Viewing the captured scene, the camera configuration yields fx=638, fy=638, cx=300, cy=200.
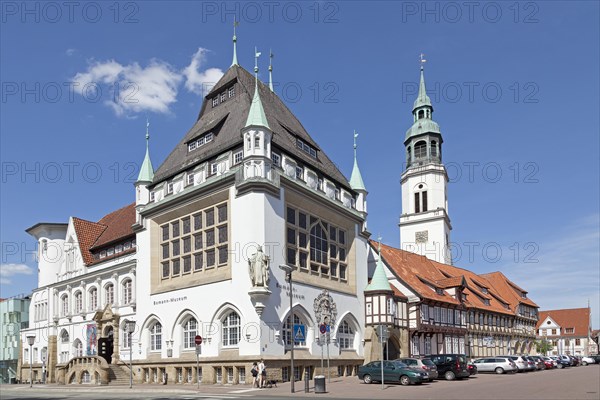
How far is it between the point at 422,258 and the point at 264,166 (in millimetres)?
33776

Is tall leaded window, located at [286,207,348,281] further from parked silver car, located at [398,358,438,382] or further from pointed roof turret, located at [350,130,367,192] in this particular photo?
parked silver car, located at [398,358,438,382]

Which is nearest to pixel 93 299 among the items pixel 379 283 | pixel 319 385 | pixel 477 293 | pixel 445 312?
pixel 379 283

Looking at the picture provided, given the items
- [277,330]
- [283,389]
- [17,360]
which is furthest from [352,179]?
[17,360]

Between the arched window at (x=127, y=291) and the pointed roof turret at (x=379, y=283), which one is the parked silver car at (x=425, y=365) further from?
the arched window at (x=127, y=291)

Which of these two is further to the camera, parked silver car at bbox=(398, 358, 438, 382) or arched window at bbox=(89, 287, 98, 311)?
arched window at bbox=(89, 287, 98, 311)

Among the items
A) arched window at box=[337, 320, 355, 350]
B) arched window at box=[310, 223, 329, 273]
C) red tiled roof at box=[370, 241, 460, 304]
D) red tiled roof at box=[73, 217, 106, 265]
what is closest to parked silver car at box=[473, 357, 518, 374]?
red tiled roof at box=[370, 241, 460, 304]

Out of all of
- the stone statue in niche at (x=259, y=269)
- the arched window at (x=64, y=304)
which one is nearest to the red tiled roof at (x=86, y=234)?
the arched window at (x=64, y=304)

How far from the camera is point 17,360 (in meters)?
61.7

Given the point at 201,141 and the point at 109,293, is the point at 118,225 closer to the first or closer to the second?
the point at 109,293

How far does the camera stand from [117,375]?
1725 inches

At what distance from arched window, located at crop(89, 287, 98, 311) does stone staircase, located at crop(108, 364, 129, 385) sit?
7.51 metres

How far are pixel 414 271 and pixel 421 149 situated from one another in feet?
107

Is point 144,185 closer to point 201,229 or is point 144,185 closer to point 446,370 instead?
point 201,229

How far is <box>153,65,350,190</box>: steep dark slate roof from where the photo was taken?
138 feet
